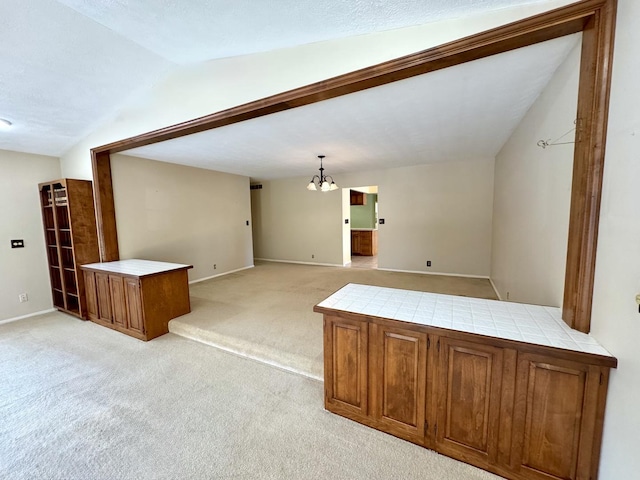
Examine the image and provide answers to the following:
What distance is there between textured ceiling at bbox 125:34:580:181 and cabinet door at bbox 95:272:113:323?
70.8 inches

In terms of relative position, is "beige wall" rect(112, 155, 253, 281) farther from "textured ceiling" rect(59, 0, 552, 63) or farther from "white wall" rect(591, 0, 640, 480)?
"white wall" rect(591, 0, 640, 480)

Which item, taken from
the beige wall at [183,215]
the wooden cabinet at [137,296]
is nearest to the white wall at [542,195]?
the wooden cabinet at [137,296]

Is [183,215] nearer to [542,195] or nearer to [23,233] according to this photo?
[23,233]

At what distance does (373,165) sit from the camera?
5.14 metres

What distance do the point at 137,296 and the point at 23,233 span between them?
240 centimetres

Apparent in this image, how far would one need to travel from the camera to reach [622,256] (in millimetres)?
1073

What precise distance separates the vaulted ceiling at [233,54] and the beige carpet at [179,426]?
2476mm

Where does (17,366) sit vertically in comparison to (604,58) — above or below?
below

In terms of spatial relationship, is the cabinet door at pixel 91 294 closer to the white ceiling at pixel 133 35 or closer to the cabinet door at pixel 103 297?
the cabinet door at pixel 103 297

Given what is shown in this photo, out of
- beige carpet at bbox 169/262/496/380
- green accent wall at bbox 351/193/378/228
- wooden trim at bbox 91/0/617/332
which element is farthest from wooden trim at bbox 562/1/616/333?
green accent wall at bbox 351/193/378/228

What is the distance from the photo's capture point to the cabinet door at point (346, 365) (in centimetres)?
165

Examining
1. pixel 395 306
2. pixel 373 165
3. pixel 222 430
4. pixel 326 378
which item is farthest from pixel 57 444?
pixel 373 165

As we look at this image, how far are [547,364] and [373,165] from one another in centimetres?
445

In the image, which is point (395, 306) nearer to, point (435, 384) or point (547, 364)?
point (435, 384)
